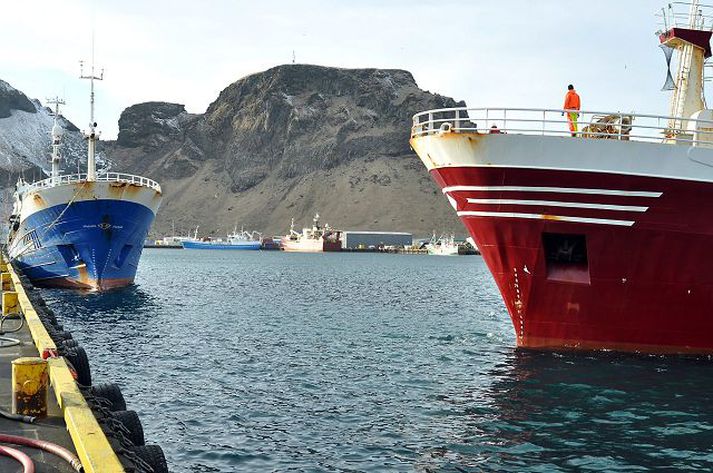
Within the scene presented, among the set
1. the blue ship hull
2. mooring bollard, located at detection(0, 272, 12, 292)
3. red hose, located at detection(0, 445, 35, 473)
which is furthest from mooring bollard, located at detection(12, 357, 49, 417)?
the blue ship hull

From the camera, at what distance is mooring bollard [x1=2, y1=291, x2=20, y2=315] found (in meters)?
18.4

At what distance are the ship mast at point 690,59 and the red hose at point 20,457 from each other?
22.4 metres

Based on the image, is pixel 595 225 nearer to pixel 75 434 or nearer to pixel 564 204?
pixel 564 204

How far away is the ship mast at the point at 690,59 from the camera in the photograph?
23.4 m

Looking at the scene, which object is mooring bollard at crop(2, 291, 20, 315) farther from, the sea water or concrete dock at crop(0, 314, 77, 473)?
concrete dock at crop(0, 314, 77, 473)

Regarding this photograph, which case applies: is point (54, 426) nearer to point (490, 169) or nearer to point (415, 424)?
point (415, 424)

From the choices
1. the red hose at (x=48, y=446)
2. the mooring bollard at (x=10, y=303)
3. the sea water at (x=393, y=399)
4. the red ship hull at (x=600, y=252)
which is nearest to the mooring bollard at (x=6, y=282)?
the sea water at (x=393, y=399)

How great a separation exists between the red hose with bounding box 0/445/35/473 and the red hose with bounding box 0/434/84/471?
0.20 meters

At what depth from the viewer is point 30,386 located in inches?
360

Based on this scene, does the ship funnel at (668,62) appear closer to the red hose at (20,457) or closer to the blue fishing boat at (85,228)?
the red hose at (20,457)

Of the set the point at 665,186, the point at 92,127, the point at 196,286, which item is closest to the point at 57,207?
the point at 92,127

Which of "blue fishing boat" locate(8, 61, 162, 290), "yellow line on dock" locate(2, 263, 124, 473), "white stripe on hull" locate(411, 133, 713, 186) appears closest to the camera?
"yellow line on dock" locate(2, 263, 124, 473)

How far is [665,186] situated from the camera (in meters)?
18.7

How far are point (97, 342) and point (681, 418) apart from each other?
21.1m
